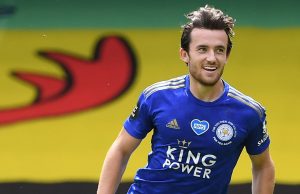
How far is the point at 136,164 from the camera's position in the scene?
617cm

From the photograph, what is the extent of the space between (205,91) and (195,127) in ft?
0.49

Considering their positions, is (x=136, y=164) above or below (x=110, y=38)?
below

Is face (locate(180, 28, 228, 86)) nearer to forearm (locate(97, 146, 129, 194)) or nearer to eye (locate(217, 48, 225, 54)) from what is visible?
eye (locate(217, 48, 225, 54))

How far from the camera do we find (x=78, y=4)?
642 cm

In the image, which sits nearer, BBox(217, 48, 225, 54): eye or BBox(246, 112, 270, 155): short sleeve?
BBox(217, 48, 225, 54): eye

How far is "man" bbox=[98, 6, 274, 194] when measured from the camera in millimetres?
3588

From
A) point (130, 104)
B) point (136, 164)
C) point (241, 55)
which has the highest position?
point (241, 55)

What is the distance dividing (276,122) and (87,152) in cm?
133

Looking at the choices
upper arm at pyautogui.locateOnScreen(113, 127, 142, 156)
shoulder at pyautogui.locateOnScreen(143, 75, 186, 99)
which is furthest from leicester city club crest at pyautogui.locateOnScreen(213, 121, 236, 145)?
upper arm at pyautogui.locateOnScreen(113, 127, 142, 156)

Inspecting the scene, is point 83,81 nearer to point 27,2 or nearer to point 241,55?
point 27,2

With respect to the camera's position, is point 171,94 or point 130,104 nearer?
point 171,94

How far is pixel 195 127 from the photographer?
359 cm

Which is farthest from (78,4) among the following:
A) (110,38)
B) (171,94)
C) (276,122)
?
(171,94)

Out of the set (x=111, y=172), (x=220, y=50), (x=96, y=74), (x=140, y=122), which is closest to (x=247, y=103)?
(x=220, y=50)
